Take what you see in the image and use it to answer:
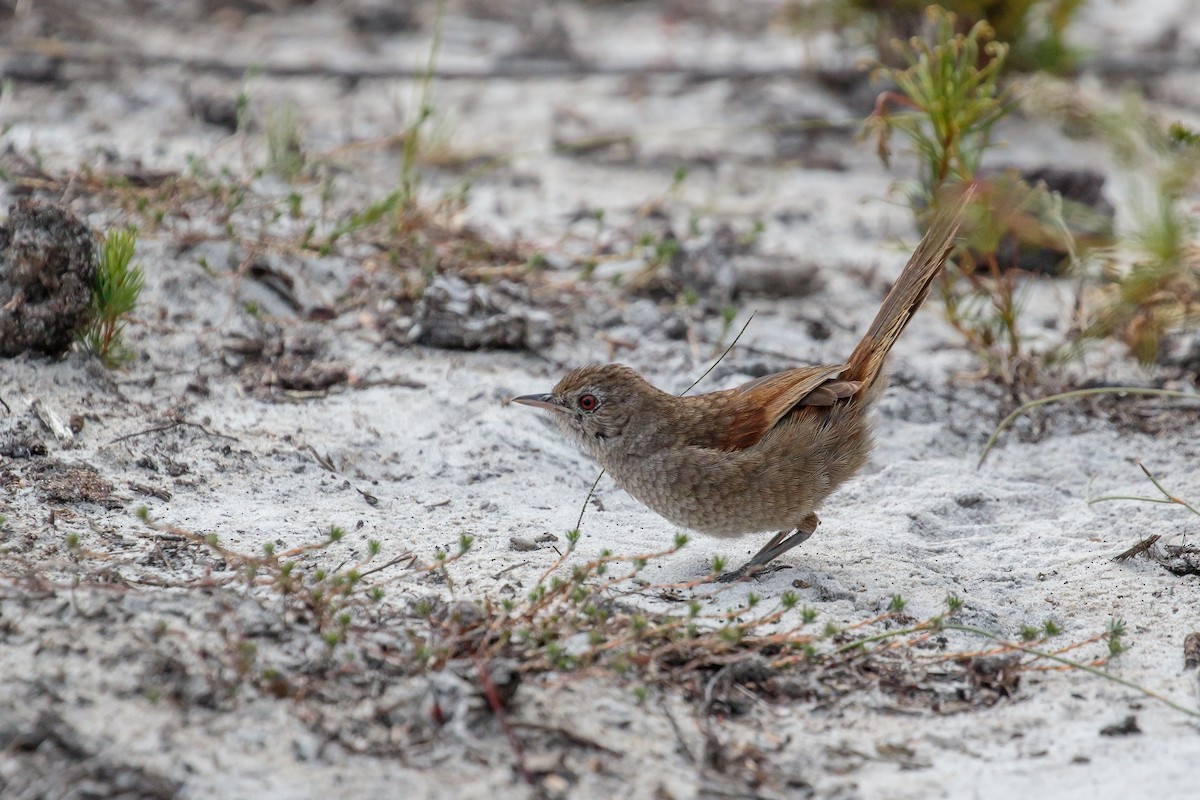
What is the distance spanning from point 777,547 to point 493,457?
1168mm

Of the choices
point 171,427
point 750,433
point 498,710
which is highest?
point 750,433

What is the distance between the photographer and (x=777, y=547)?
431 centimetres

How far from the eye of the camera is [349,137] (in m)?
7.55

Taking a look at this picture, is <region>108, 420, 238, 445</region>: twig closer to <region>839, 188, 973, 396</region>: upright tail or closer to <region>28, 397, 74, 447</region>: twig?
<region>28, 397, 74, 447</region>: twig

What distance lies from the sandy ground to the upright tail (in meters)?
0.54

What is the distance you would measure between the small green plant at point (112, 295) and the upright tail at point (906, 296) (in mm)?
2667

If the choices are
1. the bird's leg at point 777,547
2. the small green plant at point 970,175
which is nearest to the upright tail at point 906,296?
the small green plant at point 970,175

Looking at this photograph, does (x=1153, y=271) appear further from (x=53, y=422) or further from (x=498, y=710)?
(x=53, y=422)

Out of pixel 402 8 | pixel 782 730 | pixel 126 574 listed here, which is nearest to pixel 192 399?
pixel 126 574

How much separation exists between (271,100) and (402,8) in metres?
1.76

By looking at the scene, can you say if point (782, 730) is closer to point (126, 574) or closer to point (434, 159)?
point (126, 574)

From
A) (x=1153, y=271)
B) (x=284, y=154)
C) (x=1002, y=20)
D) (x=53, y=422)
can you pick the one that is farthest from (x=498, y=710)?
(x=1002, y=20)

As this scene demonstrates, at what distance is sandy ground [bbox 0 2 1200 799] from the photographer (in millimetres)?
2994

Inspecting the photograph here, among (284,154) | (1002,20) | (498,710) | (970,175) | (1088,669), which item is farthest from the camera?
(1002,20)
